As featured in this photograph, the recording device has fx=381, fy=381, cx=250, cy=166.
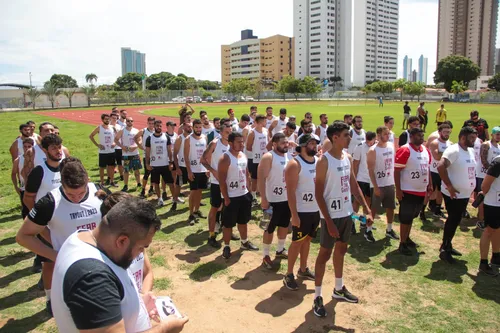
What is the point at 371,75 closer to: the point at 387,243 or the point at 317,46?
the point at 317,46

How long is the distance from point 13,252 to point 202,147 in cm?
444

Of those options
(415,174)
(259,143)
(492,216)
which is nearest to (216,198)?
(259,143)

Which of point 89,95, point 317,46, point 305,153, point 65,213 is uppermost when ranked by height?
point 317,46

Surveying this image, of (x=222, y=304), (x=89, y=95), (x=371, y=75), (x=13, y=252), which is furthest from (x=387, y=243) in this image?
(x=371, y=75)

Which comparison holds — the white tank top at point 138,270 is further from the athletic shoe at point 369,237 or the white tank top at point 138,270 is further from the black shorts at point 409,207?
the athletic shoe at point 369,237

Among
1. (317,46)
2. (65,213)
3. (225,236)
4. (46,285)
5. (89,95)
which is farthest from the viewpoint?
(317,46)

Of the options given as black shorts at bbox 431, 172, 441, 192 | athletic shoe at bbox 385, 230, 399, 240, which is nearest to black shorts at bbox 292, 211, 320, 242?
athletic shoe at bbox 385, 230, 399, 240

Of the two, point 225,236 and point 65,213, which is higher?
point 65,213

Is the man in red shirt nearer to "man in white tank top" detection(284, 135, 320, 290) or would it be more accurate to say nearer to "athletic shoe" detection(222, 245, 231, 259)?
"man in white tank top" detection(284, 135, 320, 290)

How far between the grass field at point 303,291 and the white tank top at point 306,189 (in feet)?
4.13

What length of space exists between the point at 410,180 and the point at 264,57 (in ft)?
541

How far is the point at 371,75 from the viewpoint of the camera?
173250mm

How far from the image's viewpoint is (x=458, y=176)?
21.7 ft

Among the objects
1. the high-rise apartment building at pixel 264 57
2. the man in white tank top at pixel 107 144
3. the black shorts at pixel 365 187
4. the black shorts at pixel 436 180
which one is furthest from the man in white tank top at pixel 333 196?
the high-rise apartment building at pixel 264 57
